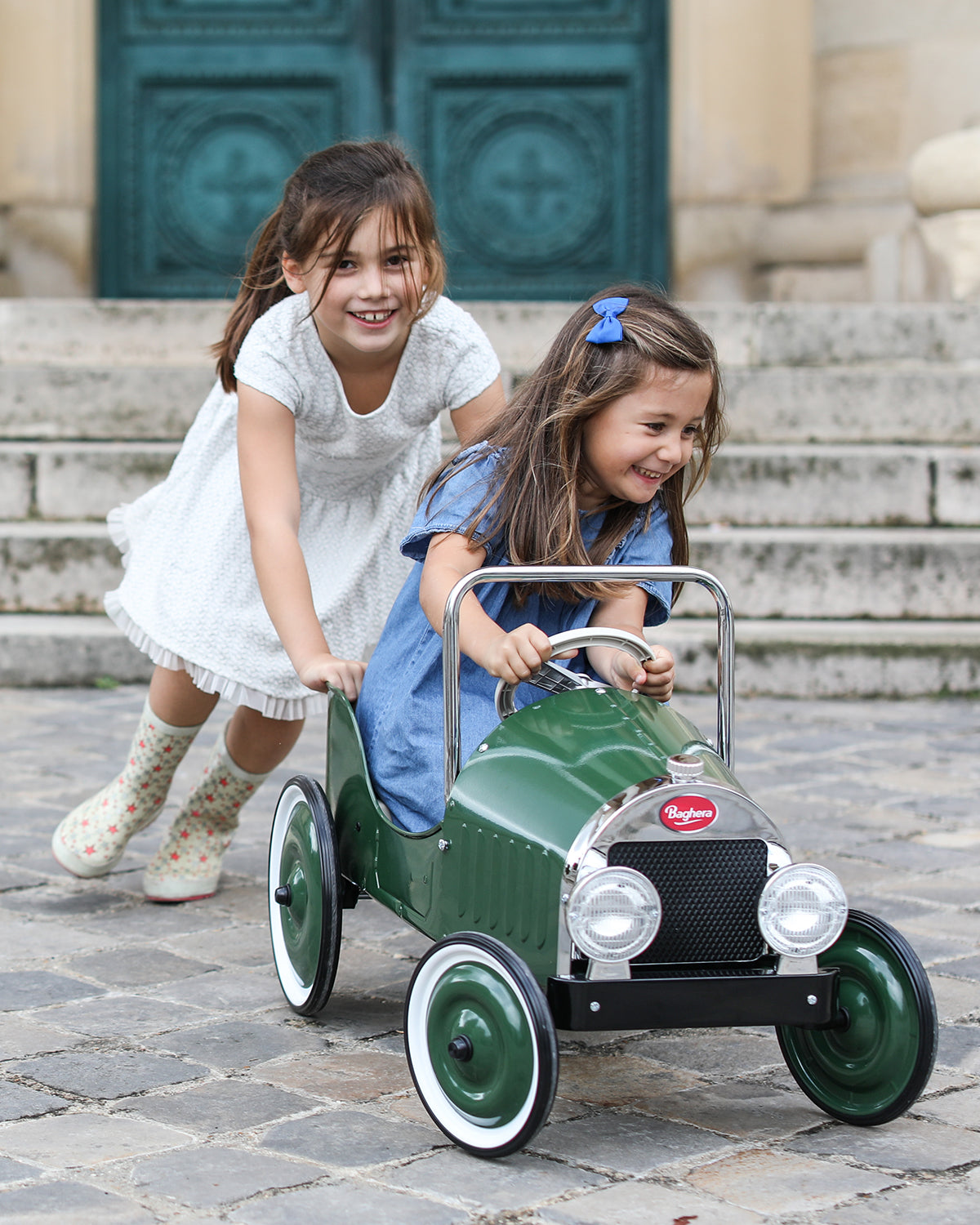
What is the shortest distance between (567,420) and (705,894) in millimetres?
689

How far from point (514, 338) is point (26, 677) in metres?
2.21

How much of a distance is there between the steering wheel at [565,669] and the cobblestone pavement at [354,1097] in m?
0.52

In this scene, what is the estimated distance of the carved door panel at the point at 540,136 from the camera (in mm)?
7648

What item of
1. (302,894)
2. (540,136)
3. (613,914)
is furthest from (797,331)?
(613,914)

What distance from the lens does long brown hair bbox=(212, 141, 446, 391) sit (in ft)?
8.81

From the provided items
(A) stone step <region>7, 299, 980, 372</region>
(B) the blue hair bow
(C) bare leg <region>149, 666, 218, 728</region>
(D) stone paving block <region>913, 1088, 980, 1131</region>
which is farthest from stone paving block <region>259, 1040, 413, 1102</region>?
(A) stone step <region>7, 299, 980, 372</region>

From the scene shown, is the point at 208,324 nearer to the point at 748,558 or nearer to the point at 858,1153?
the point at 748,558

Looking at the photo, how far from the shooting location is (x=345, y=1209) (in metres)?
1.88

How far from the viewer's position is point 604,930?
1.95 meters

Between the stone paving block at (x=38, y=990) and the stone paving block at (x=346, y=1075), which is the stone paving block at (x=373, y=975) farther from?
the stone paving block at (x=38, y=990)

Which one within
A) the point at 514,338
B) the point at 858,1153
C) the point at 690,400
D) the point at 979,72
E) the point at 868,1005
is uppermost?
the point at 979,72

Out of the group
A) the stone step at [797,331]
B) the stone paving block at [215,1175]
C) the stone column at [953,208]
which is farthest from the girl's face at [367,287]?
the stone column at [953,208]

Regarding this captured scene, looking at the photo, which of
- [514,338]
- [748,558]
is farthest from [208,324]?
[748,558]

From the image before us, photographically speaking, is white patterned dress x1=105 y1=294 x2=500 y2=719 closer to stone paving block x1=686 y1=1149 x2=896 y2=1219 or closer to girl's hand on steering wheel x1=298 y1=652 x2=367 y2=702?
girl's hand on steering wheel x1=298 y1=652 x2=367 y2=702
